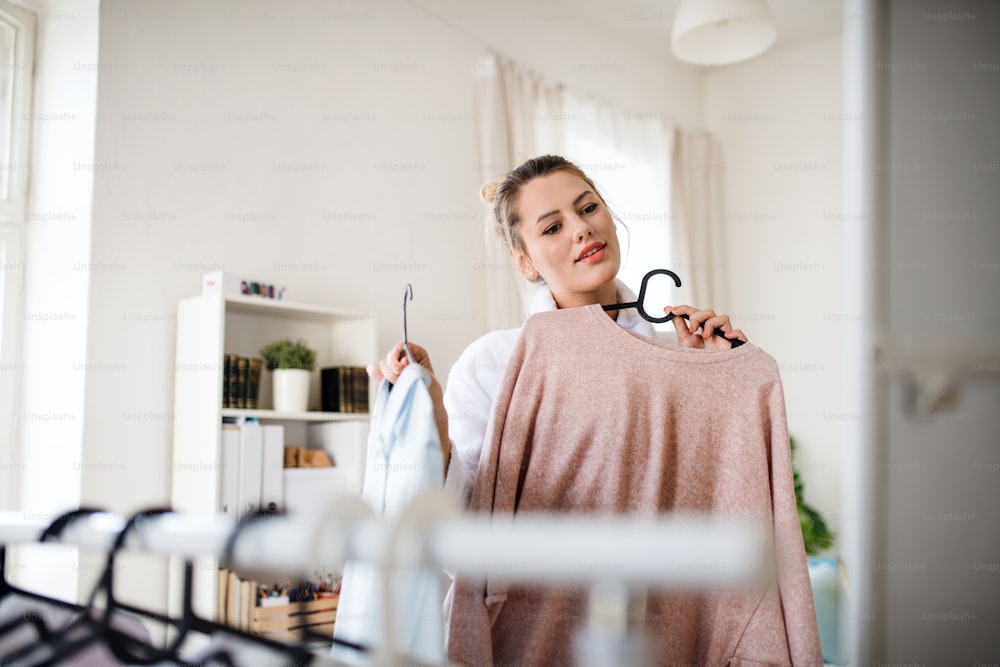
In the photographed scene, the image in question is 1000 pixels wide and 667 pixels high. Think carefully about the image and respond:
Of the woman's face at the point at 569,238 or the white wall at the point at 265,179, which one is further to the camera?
the white wall at the point at 265,179

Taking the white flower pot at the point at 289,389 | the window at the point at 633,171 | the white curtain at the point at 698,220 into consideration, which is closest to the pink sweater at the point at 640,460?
the white flower pot at the point at 289,389

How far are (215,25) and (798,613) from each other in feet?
9.32

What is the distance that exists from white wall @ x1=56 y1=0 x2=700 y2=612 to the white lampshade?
112 centimetres

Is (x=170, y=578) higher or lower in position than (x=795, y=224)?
lower

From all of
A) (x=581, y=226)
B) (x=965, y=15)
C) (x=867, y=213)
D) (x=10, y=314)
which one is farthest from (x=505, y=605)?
(x=10, y=314)

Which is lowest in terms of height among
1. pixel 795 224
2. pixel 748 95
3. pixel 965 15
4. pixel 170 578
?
pixel 170 578

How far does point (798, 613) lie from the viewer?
1150mm

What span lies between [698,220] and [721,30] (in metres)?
1.94

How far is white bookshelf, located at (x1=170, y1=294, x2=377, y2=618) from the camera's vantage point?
266 centimetres

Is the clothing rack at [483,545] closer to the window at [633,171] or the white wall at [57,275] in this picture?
the white wall at [57,275]

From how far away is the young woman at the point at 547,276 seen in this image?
137 centimetres

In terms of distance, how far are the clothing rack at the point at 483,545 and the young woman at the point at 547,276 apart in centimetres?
61

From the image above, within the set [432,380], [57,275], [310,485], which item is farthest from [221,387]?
[432,380]

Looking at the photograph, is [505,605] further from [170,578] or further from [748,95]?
[748,95]
